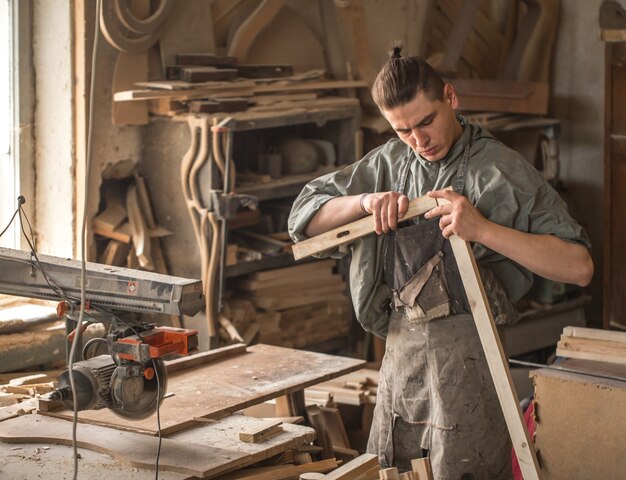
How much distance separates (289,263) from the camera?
5941mm

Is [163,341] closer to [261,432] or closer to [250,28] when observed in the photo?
[261,432]

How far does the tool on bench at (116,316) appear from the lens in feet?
10.4

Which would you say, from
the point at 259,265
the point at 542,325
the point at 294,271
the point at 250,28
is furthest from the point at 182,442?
the point at 542,325

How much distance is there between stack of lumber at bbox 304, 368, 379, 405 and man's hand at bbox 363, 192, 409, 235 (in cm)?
199

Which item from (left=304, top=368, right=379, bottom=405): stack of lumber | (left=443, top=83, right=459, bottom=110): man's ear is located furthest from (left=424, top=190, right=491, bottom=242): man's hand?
(left=304, top=368, right=379, bottom=405): stack of lumber

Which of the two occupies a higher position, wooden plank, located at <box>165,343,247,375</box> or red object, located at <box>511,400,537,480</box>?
wooden plank, located at <box>165,343,247,375</box>

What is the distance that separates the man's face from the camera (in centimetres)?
332

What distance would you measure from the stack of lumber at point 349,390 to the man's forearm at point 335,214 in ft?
5.72

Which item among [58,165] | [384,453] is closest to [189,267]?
[58,165]

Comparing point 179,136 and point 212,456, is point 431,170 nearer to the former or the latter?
point 212,456

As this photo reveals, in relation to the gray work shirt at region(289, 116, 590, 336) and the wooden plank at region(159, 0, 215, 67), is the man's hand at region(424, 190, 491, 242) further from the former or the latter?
the wooden plank at region(159, 0, 215, 67)

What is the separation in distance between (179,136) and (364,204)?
235 cm

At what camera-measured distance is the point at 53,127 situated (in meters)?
5.39

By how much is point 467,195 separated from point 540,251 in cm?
34
